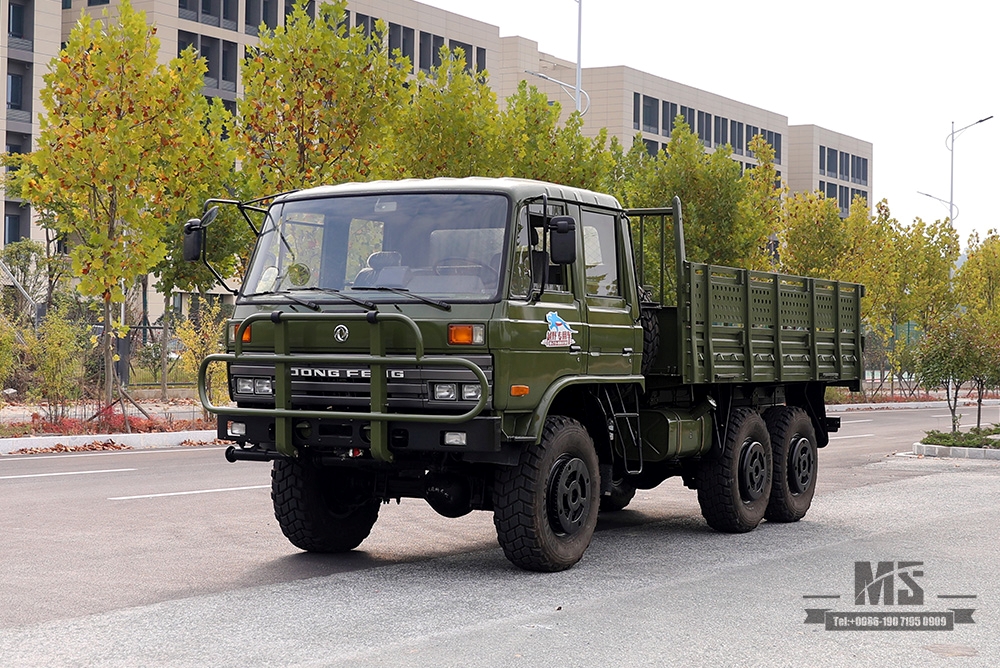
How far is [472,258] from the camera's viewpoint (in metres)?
8.84

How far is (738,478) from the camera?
38.0 ft

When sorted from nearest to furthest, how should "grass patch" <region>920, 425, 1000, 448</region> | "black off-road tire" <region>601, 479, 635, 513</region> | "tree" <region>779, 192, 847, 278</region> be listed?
"black off-road tire" <region>601, 479, 635, 513</region>
"grass patch" <region>920, 425, 1000, 448</region>
"tree" <region>779, 192, 847, 278</region>

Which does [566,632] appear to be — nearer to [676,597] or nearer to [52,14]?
[676,597]

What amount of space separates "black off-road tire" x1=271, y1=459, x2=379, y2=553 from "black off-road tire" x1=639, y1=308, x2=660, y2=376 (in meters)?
2.42

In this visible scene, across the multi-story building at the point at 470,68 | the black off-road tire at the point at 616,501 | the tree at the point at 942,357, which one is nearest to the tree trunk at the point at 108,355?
the black off-road tire at the point at 616,501

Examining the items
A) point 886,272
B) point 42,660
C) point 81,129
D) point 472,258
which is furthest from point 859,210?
point 42,660

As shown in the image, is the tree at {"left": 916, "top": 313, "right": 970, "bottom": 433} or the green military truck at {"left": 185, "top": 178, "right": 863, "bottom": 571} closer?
the green military truck at {"left": 185, "top": 178, "right": 863, "bottom": 571}

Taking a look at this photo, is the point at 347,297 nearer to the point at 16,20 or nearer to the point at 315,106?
the point at 315,106

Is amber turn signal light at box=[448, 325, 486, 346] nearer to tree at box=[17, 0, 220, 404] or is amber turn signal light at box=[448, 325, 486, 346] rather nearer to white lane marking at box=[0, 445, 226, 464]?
white lane marking at box=[0, 445, 226, 464]

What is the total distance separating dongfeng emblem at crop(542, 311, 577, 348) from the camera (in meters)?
8.98

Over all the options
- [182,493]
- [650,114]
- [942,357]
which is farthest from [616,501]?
[650,114]

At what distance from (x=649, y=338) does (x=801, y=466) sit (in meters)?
2.84

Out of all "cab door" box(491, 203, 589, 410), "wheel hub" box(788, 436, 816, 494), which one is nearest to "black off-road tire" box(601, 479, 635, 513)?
"wheel hub" box(788, 436, 816, 494)

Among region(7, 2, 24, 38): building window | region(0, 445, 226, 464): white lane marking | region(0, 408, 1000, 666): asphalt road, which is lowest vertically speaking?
region(0, 408, 1000, 666): asphalt road
